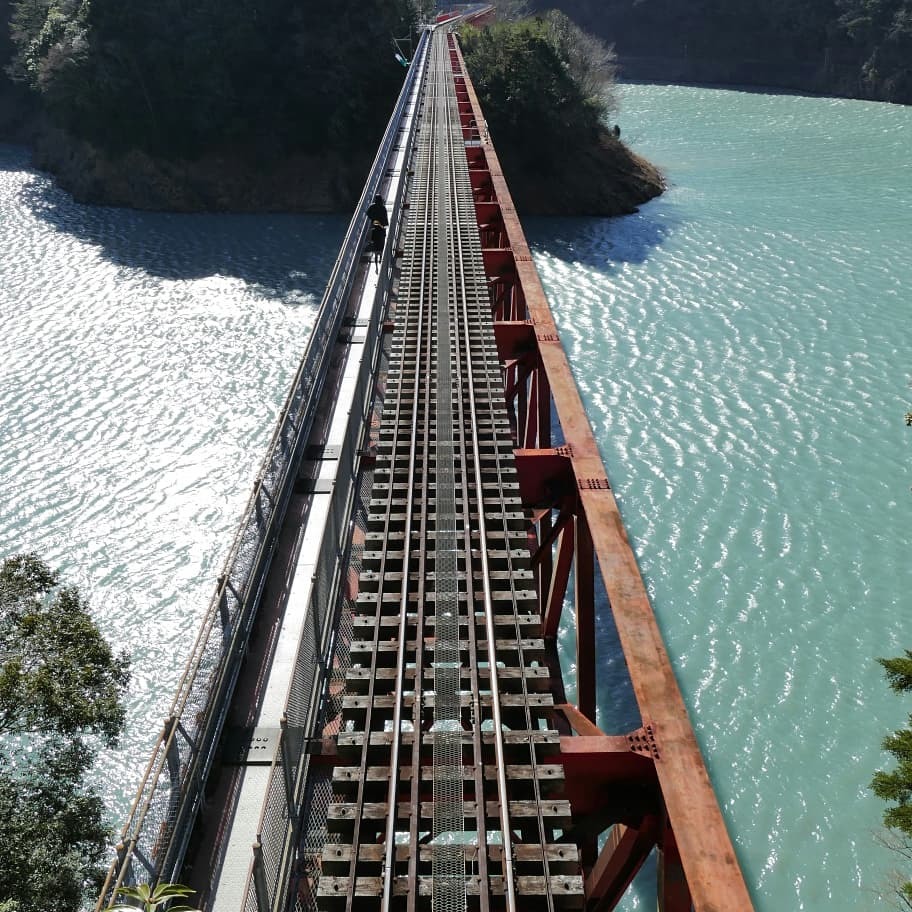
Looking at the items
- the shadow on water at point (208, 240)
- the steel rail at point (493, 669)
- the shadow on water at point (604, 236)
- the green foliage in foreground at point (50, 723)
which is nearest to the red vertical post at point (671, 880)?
the steel rail at point (493, 669)

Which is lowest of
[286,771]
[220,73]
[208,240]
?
[208,240]

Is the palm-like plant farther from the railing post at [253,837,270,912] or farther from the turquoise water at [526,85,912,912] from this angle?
the turquoise water at [526,85,912,912]

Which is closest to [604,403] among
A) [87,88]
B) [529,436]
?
[529,436]

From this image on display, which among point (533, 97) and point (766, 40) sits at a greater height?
point (766, 40)

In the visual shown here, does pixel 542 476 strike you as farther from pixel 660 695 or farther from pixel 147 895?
pixel 147 895

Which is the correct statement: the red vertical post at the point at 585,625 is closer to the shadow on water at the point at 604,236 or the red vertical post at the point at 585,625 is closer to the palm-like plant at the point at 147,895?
the palm-like plant at the point at 147,895

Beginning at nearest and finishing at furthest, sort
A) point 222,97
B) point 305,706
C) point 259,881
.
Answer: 1. point 259,881
2. point 305,706
3. point 222,97

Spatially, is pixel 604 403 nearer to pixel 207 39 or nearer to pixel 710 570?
pixel 710 570

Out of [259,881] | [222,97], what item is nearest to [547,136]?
[222,97]
